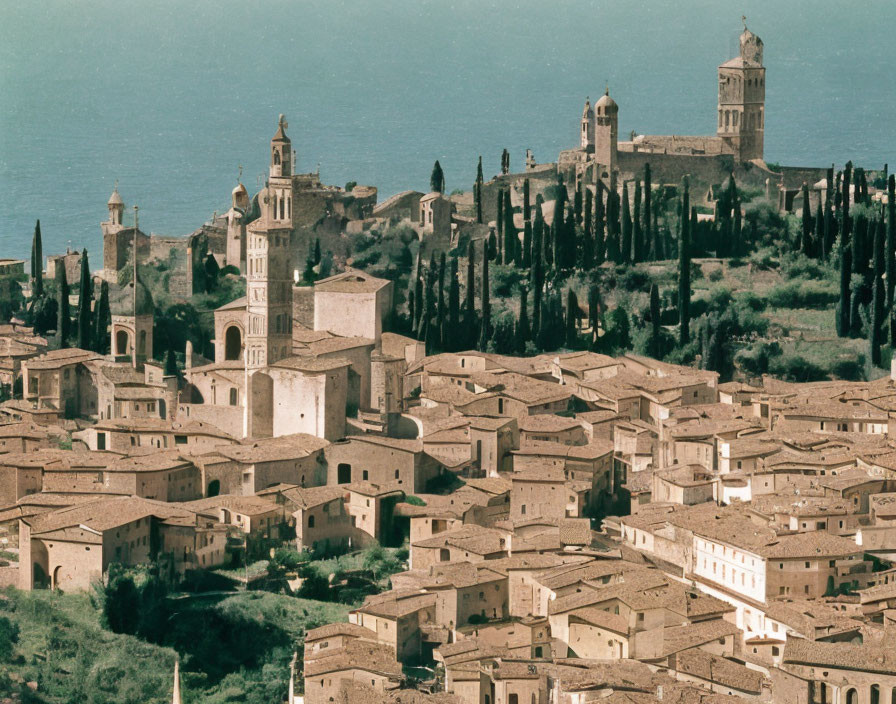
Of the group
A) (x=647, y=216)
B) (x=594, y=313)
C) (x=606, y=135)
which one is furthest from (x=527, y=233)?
(x=606, y=135)

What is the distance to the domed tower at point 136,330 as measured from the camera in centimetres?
5596

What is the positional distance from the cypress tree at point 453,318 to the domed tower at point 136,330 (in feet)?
24.3

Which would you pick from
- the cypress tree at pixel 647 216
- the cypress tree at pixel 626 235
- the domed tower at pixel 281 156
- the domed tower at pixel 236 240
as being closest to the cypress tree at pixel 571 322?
the cypress tree at pixel 626 235

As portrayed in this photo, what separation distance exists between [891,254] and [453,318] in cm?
1070

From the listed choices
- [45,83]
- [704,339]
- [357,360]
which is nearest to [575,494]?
[357,360]

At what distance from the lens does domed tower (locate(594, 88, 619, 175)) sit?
231 feet

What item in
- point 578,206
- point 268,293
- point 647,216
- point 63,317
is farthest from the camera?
point 578,206

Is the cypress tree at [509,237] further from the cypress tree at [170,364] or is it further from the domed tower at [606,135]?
the cypress tree at [170,364]

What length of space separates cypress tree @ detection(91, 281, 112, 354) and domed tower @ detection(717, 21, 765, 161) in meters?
21.0

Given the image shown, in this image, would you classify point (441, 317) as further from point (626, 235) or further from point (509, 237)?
point (626, 235)

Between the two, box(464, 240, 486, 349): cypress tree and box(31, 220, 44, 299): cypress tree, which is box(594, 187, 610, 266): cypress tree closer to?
box(464, 240, 486, 349): cypress tree

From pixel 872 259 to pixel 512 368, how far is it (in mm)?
10414

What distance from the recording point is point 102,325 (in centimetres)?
5919

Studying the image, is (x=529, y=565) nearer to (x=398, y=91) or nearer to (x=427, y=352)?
(x=427, y=352)
